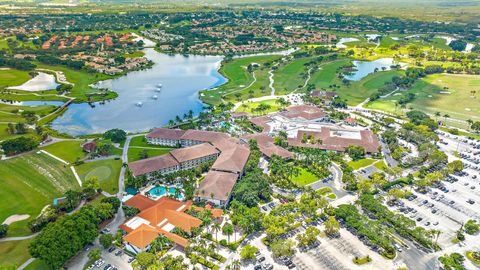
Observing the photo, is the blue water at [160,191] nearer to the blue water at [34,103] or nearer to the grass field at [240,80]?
the grass field at [240,80]

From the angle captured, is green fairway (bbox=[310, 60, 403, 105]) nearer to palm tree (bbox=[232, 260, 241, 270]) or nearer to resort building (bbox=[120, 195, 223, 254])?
resort building (bbox=[120, 195, 223, 254])

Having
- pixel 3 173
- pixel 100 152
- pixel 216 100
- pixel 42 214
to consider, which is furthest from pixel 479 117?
pixel 3 173

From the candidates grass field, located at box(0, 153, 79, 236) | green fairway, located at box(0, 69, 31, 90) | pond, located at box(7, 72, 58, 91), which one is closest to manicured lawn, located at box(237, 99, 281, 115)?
grass field, located at box(0, 153, 79, 236)

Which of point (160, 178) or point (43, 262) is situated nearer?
point (43, 262)

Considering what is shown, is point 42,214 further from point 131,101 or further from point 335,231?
point 131,101

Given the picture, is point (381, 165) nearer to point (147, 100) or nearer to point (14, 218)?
point (14, 218)

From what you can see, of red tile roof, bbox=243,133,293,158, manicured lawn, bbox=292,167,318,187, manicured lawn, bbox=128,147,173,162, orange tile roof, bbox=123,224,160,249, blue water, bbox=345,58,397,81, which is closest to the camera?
orange tile roof, bbox=123,224,160,249
